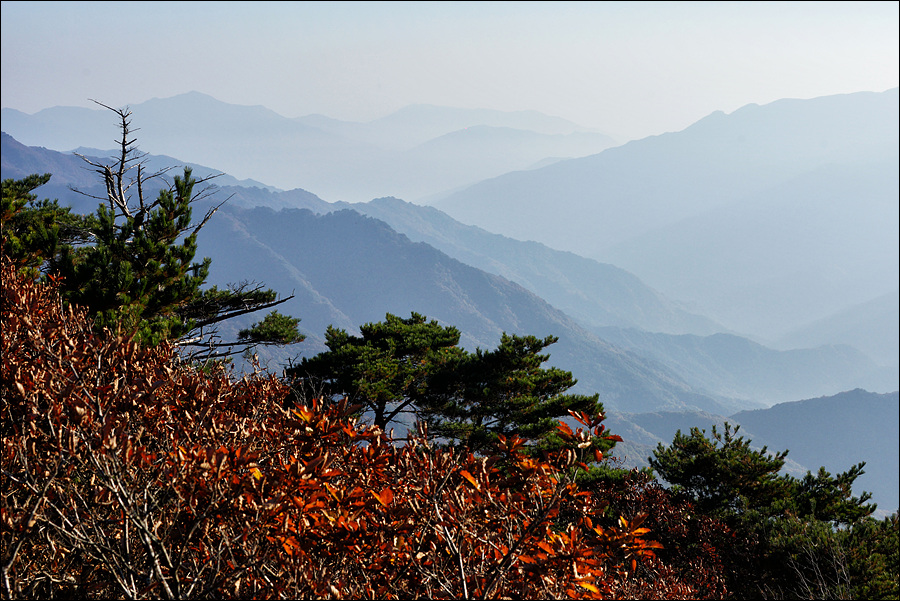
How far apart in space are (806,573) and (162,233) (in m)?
12.5

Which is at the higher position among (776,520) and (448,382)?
(448,382)

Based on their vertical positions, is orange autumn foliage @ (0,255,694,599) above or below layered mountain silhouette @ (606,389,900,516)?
above

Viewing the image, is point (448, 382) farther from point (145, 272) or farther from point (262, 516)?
point (262, 516)

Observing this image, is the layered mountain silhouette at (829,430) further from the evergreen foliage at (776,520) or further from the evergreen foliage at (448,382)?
the evergreen foliage at (448,382)

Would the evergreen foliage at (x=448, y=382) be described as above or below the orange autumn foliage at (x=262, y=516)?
below

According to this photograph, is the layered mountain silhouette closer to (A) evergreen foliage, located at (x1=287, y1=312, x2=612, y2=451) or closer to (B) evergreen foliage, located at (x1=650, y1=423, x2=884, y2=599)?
(B) evergreen foliage, located at (x1=650, y1=423, x2=884, y2=599)

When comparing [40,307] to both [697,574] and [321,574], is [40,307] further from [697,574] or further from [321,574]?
[697,574]

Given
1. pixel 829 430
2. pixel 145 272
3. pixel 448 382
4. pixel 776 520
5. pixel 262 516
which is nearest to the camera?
pixel 262 516

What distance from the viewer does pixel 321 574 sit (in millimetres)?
2584

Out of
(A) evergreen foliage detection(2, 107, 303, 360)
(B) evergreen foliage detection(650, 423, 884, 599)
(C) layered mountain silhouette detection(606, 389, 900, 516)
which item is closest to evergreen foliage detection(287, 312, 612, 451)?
(A) evergreen foliage detection(2, 107, 303, 360)

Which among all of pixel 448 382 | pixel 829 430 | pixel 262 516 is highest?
pixel 262 516

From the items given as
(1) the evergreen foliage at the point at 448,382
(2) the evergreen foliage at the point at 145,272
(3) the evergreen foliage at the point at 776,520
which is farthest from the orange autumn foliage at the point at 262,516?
(1) the evergreen foliage at the point at 448,382

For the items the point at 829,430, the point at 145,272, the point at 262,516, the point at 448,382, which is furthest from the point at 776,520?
the point at 829,430

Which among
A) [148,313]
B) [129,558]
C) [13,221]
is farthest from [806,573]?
[13,221]
